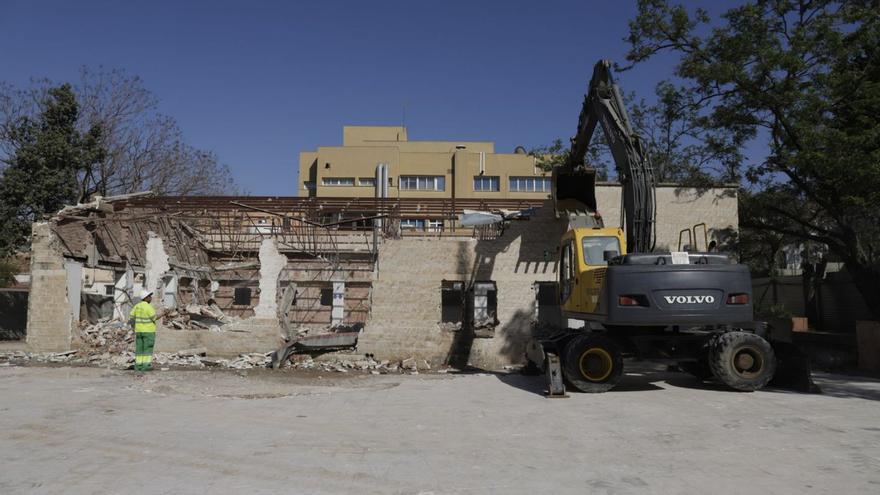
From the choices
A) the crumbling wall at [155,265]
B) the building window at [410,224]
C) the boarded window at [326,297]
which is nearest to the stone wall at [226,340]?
the crumbling wall at [155,265]

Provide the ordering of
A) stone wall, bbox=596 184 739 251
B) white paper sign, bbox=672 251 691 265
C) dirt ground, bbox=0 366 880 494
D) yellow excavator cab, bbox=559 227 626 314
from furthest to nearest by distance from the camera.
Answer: stone wall, bbox=596 184 739 251 → yellow excavator cab, bbox=559 227 626 314 → white paper sign, bbox=672 251 691 265 → dirt ground, bbox=0 366 880 494

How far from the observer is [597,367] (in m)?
10.5

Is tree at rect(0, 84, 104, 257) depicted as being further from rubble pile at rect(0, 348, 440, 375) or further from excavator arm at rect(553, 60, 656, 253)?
excavator arm at rect(553, 60, 656, 253)

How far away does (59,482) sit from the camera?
546 cm

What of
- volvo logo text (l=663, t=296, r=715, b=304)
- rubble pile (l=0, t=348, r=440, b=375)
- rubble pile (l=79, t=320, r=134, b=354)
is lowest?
rubble pile (l=0, t=348, r=440, b=375)

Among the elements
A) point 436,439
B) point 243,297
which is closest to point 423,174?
point 243,297

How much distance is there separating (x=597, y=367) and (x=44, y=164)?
24102 millimetres

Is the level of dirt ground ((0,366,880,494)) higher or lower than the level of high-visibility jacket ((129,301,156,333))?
lower

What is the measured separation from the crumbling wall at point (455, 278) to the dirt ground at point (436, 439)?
3.55m

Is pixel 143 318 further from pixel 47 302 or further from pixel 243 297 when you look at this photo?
pixel 243 297

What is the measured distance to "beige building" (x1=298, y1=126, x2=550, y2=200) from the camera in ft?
159

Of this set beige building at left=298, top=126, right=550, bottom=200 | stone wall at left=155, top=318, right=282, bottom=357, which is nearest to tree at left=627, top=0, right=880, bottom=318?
stone wall at left=155, top=318, right=282, bottom=357

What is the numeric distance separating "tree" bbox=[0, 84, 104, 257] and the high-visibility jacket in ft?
42.4

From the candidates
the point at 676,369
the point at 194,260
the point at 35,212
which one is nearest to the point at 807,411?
the point at 676,369
